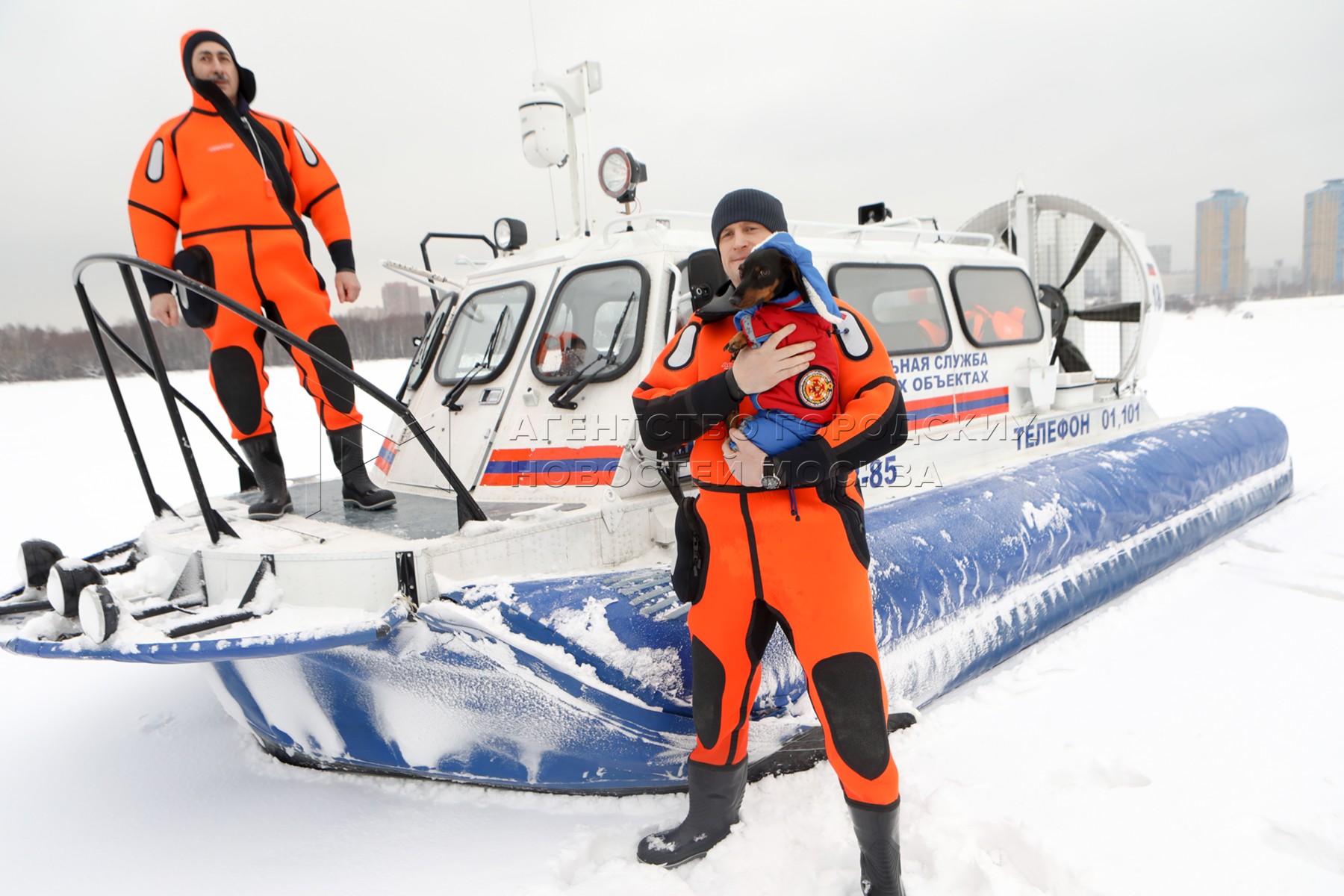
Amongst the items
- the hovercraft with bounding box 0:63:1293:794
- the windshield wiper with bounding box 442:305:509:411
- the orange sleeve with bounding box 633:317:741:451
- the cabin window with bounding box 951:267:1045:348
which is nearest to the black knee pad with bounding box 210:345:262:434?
the hovercraft with bounding box 0:63:1293:794

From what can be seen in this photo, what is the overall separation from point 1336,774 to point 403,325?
415 centimetres

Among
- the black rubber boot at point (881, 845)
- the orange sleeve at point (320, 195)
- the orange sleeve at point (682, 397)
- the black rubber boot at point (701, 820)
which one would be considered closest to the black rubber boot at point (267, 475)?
the orange sleeve at point (320, 195)

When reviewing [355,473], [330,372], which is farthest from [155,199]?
[355,473]

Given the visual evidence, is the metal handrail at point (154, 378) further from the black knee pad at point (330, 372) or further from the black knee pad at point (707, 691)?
the black knee pad at point (707, 691)

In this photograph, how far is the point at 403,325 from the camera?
4219mm

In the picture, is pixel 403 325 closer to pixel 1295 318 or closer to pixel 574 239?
pixel 574 239

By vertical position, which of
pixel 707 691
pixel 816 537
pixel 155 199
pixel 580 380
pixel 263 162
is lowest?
pixel 707 691

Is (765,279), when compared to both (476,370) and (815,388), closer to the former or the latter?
(815,388)

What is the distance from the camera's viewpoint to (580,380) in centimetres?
282

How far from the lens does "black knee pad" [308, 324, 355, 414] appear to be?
8.87 feet

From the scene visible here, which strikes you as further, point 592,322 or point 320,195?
point 592,322

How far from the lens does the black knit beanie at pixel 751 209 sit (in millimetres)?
1853

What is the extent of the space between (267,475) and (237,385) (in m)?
0.31

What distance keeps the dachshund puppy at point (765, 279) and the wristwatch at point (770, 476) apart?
0.26 meters
